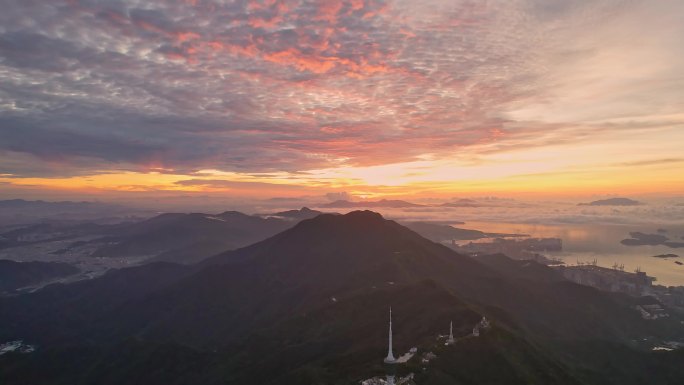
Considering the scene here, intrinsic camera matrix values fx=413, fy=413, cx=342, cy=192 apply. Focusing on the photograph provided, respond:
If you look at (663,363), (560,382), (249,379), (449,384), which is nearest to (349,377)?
(449,384)

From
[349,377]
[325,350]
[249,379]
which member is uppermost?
[349,377]

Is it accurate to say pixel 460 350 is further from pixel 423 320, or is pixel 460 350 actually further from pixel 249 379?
pixel 249 379

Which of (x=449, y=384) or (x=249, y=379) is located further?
(x=249, y=379)

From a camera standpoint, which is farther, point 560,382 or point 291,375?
point 291,375

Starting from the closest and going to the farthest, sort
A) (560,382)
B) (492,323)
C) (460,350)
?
(560,382) → (460,350) → (492,323)

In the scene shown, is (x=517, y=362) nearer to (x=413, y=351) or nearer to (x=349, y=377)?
(x=413, y=351)

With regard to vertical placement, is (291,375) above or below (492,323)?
below

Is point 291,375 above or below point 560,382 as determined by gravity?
below

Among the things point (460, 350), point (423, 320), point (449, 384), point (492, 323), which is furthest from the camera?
point (423, 320)

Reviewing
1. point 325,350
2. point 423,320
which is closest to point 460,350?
point 423,320
